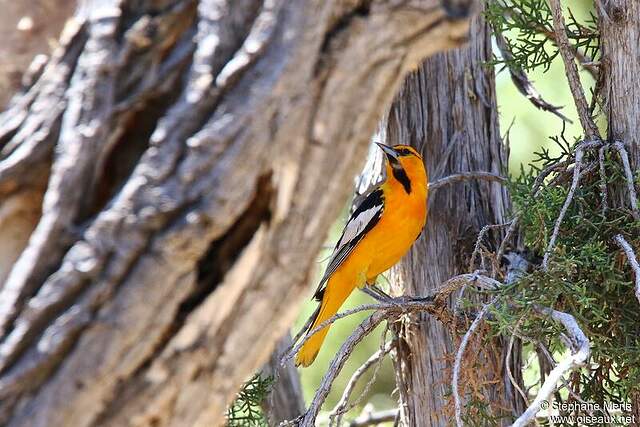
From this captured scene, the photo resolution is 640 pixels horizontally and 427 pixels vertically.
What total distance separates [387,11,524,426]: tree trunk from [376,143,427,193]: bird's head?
11cm

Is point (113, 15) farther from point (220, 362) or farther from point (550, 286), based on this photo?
point (550, 286)

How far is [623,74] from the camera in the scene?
12.1 feet

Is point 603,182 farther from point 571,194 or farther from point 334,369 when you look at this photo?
point 334,369

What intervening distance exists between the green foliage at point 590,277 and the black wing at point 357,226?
62.9 inches

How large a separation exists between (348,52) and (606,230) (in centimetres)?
219

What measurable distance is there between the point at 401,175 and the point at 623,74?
61.1 inches

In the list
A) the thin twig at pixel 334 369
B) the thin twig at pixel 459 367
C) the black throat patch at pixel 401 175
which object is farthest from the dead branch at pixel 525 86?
the thin twig at pixel 459 367

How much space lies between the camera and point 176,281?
1503mm

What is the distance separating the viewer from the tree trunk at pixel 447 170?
4.55 meters

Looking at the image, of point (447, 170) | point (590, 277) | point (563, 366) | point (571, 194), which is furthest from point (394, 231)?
point (563, 366)

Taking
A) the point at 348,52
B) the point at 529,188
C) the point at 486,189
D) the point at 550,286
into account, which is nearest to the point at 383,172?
the point at 486,189

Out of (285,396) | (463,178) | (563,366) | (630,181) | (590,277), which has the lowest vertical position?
Result: (563,366)

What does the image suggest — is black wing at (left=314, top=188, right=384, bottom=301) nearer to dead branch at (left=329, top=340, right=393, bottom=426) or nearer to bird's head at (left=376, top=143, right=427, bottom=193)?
bird's head at (left=376, top=143, right=427, bottom=193)

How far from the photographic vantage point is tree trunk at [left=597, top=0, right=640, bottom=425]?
364cm
